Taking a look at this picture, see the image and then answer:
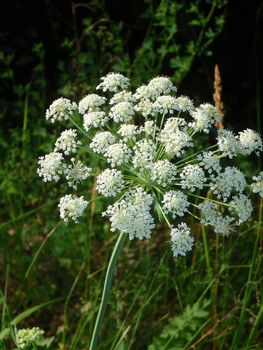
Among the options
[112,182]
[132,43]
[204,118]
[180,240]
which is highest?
[132,43]

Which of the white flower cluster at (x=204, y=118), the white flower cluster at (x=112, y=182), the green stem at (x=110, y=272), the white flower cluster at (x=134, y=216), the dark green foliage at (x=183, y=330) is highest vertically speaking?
the white flower cluster at (x=204, y=118)

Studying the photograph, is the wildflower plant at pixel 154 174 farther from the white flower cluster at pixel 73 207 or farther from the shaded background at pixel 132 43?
the shaded background at pixel 132 43

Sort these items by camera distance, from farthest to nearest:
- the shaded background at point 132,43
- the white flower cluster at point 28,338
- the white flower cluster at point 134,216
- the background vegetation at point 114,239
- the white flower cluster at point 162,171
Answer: the shaded background at point 132,43 < the background vegetation at point 114,239 < the white flower cluster at point 28,338 < the white flower cluster at point 162,171 < the white flower cluster at point 134,216

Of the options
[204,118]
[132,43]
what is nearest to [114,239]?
[204,118]

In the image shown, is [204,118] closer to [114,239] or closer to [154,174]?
[154,174]

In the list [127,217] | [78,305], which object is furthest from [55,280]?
[127,217]

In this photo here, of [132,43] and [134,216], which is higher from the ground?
[132,43]

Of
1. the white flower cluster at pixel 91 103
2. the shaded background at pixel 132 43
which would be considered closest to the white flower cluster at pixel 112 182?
the white flower cluster at pixel 91 103

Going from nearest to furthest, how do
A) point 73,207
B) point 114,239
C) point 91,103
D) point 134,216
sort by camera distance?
point 134,216
point 73,207
point 91,103
point 114,239
